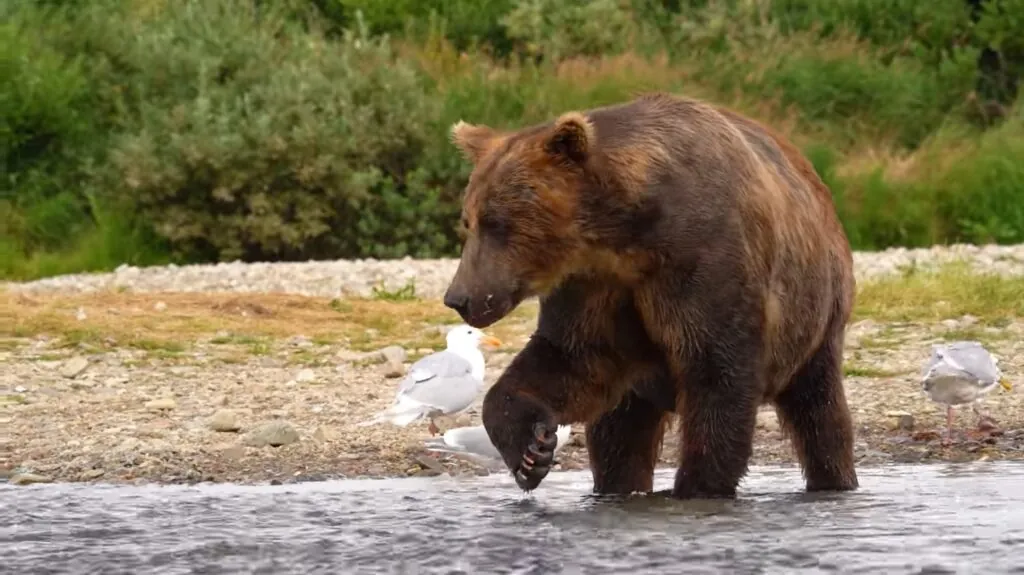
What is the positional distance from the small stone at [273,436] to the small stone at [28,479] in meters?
0.97

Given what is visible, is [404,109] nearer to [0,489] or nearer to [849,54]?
[849,54]

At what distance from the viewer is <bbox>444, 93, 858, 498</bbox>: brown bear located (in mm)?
5180

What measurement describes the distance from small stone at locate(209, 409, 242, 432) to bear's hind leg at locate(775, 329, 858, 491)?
2939 mm

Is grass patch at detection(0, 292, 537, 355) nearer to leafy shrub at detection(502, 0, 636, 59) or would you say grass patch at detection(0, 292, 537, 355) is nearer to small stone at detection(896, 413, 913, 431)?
small stone at detection(896, 413, 913, 431)

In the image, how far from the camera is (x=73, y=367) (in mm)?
9578

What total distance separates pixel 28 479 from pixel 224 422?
122 cm

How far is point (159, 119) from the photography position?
18.8m

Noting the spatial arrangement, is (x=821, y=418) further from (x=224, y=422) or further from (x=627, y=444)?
(x=224, y=422)

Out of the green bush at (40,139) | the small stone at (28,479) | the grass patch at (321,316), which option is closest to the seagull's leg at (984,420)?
the grass patch at (321,316)

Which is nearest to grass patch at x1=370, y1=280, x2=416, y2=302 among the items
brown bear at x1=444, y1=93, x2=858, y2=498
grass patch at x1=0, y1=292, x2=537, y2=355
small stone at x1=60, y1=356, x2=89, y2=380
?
grass patch at x1=0, y1=292, x2=537, y2=355

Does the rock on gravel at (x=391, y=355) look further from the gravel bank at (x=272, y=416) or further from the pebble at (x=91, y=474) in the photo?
the pebble at (x=91, y=474)

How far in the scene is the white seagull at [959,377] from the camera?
783 centimetres

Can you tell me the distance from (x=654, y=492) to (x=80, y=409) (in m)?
3.68

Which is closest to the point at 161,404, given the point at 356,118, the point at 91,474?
the point at 91,474
